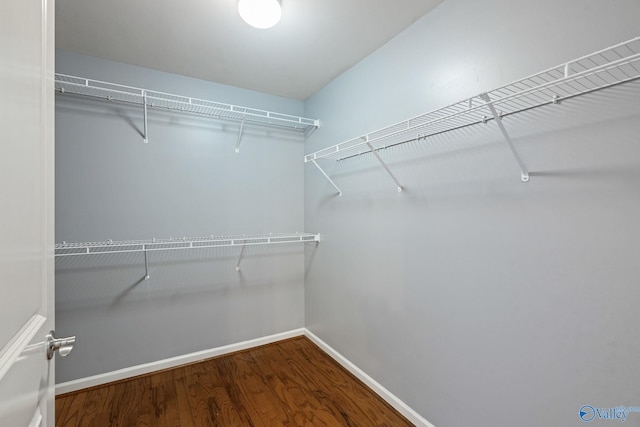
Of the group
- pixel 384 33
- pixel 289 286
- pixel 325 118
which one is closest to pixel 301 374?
pixel 289 286

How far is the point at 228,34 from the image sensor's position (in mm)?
1750

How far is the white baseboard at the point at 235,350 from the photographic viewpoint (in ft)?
5.70

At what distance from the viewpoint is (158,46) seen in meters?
1.89

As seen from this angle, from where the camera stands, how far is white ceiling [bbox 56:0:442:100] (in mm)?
1530

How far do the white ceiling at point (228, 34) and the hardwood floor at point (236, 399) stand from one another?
93.1 inches

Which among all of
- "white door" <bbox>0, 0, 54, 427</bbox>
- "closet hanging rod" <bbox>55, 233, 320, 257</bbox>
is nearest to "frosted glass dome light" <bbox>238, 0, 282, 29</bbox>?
"white door" <bbox>0, 0, 54, 427</bbox>

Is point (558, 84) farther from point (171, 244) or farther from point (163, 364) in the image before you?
point (163, 364)

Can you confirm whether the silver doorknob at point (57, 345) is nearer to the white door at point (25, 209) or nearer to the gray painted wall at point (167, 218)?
the white door at point (25, 209)

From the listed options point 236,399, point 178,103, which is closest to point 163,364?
point 236,399

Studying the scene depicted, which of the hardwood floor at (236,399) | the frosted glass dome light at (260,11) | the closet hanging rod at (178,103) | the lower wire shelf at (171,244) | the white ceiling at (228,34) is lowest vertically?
the hardwood floor at (236,399)

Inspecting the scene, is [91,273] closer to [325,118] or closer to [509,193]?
[325,118]

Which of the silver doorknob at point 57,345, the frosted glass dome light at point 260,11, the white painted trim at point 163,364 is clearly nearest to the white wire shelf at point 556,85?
the frosted glass dome light at point 260,11

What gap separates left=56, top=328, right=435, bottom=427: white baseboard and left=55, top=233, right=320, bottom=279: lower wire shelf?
70 cm

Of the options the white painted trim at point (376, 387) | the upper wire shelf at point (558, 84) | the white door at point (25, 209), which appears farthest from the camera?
the white painted trim at point (376, 387)
